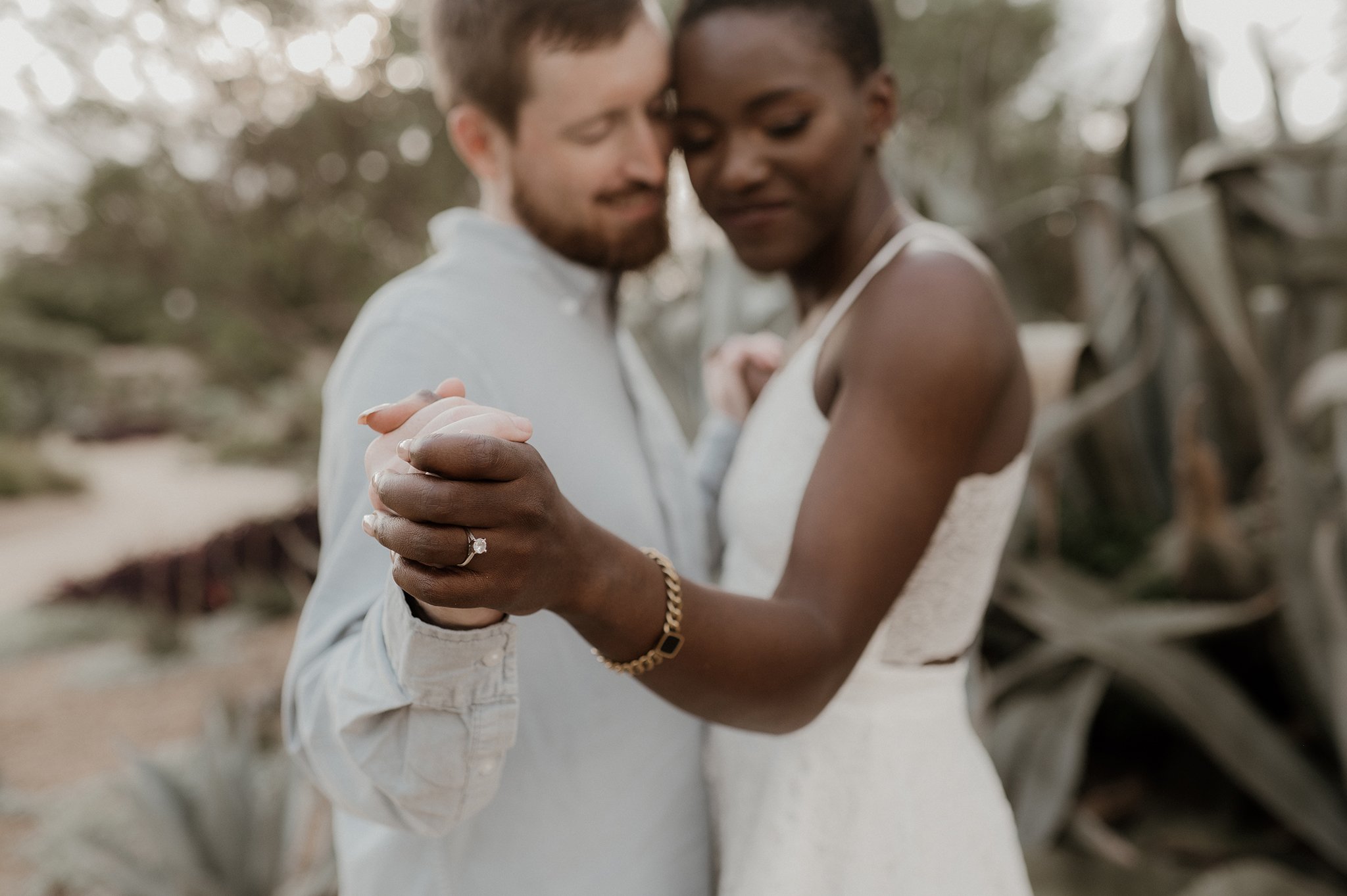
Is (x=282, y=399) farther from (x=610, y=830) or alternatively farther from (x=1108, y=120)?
(x=610, y=830)

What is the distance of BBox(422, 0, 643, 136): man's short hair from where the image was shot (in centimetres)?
141

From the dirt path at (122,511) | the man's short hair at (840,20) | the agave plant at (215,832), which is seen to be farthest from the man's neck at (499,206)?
the dirt path at (122,511)

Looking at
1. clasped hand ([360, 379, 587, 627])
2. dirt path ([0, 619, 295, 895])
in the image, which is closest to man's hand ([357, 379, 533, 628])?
clasped hand ([360, 379, 587, 627])

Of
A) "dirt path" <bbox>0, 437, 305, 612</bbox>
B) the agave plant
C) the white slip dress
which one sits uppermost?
the white slip dress

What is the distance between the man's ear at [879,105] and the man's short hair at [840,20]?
0.06ft

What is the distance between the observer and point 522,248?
1.46 meters

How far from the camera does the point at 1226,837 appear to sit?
2449 mm

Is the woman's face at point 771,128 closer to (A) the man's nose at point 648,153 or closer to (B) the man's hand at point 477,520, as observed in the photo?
(A) the man's nose at point 648,153

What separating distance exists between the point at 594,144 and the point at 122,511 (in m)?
12.0

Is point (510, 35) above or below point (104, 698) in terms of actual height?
above

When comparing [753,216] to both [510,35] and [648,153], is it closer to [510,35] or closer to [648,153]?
[648,153]

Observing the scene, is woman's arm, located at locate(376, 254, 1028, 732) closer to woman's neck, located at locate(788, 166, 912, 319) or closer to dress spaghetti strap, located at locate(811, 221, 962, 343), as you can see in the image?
dress spaghetti strap, located at locate(811, 221, 962, 343)

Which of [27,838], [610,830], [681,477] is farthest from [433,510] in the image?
[27,838]

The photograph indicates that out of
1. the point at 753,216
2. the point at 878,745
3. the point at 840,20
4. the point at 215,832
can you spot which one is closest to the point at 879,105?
the point at 840,20
